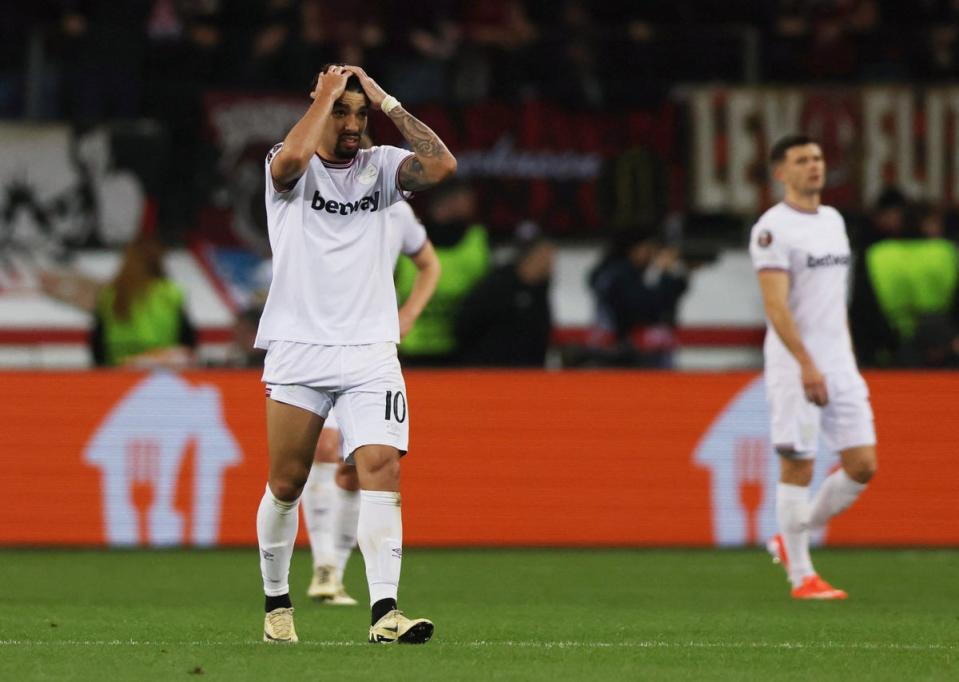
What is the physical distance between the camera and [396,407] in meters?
7.15

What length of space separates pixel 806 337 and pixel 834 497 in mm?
882

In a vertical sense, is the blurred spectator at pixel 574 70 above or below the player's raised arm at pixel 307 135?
above

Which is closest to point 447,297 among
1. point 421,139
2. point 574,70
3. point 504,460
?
point 504,460

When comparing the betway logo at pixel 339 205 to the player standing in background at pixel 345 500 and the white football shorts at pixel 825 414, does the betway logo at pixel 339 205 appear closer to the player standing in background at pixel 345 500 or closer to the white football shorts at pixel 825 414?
the player standing in background at pixel 345 500

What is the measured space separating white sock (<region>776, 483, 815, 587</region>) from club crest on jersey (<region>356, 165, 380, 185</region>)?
11.5 ft

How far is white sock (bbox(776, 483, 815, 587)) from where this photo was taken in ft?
32.1

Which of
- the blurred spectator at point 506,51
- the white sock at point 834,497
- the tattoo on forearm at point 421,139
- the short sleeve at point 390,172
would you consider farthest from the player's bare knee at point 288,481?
the blurred spectator at point 506,51

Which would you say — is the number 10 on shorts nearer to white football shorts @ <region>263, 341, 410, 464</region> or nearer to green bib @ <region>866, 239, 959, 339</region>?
white football shorts @ <region>263, 341, 410, 464</region>

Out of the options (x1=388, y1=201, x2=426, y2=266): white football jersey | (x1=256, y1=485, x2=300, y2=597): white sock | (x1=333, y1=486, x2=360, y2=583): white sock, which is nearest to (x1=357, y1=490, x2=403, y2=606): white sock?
(x1=256, y1=485, x2=300, y2=597): white sock

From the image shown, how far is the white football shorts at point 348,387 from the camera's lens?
709cm

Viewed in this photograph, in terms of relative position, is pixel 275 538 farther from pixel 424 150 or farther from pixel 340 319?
pixel 424 150

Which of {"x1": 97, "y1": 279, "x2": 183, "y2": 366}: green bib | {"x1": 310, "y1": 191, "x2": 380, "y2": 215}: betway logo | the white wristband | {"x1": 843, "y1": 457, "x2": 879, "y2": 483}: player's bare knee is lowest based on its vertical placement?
{"x1": 843, "y1": 457, "x2": 879, "y2": 483}: player's bare knee

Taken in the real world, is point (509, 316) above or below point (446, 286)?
below

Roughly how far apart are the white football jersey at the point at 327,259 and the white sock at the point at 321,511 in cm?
230
